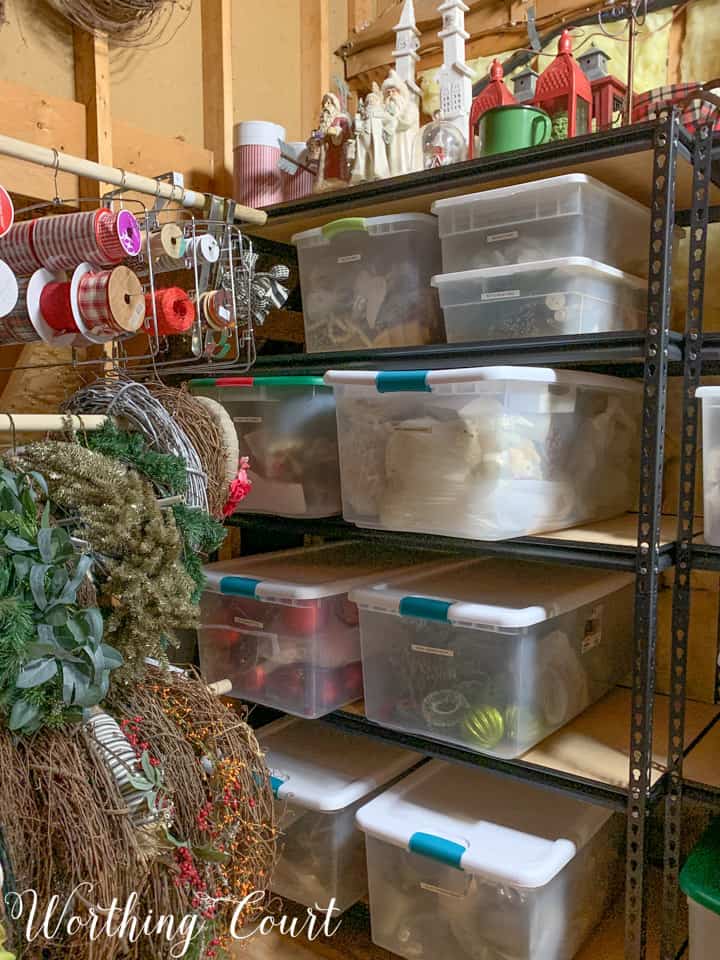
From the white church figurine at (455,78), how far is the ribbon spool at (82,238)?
84 centimetres

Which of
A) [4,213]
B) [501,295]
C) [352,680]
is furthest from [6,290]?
[352,680]

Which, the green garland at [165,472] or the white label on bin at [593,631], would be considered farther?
the white label on bin at [593,631]

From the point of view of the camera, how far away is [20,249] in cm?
126

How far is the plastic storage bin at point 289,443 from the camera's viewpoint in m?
1.78

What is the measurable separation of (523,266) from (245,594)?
904 millimetres

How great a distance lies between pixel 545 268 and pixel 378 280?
40cm

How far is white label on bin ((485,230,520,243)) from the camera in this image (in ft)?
5.07

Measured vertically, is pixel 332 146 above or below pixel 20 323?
above

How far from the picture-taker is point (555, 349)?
1.45m

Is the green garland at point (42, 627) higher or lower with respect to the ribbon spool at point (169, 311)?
lower

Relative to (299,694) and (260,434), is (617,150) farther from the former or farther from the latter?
(299,694)

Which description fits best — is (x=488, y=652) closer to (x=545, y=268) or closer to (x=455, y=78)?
(x=545, y=268)

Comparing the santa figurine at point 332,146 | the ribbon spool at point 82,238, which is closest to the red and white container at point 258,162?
the santa figurine at point 332,146

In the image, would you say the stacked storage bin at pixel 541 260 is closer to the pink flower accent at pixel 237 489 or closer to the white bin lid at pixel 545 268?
the white bin lid at pixel 545 268
